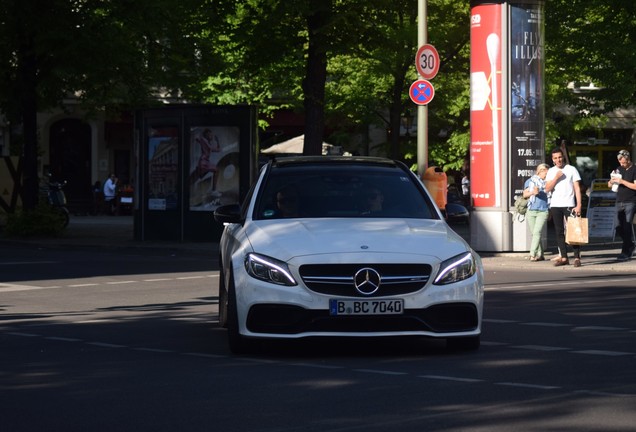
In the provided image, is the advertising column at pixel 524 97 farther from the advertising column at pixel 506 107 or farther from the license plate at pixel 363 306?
the license plate at pixel 363 306

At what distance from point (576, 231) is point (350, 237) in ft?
39.8

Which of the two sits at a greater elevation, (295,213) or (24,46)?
(24,46)

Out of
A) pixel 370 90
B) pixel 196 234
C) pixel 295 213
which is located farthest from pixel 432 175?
pixel 370 90

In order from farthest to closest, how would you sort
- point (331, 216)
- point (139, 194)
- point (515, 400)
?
point (139, 194)
point (331, 216)
point (515, 400)

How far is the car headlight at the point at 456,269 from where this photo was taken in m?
10.8

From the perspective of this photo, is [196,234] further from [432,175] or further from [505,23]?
[505,23]

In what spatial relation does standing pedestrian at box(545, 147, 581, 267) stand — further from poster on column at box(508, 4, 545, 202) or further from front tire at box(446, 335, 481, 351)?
front tire at box(446, 335, 481, 351)

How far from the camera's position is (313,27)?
2848 centimetres

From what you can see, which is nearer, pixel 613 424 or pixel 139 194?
pixel 613 424

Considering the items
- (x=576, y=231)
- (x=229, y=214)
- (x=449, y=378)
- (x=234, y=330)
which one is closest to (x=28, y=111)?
(x=576, y=231)

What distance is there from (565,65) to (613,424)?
109ft

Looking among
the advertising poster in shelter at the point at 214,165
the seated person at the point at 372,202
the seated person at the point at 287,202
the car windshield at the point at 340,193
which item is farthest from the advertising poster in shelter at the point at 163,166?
the seated person at the point at 372,202

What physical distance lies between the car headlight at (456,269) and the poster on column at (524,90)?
1468 cm

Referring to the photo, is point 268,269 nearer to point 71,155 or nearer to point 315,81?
point 315,81
